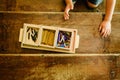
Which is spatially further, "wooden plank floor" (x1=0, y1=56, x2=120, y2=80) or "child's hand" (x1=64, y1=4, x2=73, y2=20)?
"child's hand" (x1=64, y1=4, x2=73, y2=20)

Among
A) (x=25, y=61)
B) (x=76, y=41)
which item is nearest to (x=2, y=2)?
(x=25, y=61)

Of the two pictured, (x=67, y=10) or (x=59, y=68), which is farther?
(x=67, y=10)

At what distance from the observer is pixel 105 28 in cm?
185

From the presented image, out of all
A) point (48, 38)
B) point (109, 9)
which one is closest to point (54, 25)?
point (48, 38)

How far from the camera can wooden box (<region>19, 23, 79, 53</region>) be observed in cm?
180

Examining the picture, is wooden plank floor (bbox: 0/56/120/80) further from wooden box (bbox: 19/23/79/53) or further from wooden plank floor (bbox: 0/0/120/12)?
wooden plank floor (bbox: 0/0/120/12)

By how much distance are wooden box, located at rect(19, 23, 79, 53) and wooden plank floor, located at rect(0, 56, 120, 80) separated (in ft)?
0.24

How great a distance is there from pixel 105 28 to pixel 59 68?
1.39 feet

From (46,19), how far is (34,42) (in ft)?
0.62

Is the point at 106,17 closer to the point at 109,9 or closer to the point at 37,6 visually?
the point at 109,9

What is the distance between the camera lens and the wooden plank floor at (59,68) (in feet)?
5.78

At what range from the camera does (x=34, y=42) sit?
181 cm

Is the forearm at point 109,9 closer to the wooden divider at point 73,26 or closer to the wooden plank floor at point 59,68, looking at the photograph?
the wooden divider at point 73,26

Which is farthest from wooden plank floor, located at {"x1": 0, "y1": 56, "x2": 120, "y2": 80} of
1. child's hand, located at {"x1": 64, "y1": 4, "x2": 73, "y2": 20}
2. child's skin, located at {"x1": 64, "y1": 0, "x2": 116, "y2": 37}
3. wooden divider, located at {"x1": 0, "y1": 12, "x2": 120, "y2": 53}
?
child's hand, located at {"x1": 64, "y1": 4, "x2": 73, "y2": 20}
